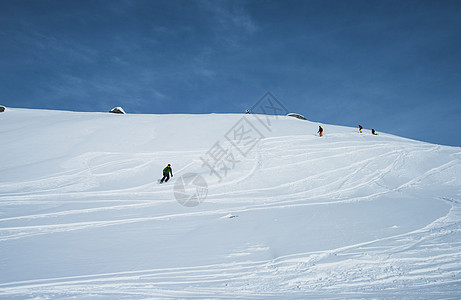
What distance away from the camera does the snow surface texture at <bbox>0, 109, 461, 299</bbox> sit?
4.30 m

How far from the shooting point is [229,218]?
8.49 meters

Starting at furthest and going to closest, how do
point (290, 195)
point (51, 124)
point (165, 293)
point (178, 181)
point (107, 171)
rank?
point (51, 124)
point (107, 171)
point (178, 181)
point (290, 195)
point (165, 293)

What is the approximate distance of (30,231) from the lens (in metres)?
7.30

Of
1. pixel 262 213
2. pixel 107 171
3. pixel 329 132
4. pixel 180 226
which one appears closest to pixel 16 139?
pixel 107 171

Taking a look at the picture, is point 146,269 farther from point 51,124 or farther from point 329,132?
point 51,124

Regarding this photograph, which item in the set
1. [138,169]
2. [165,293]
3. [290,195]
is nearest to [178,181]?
[138,169]

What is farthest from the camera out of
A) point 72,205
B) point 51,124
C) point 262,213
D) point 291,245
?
point 51,124

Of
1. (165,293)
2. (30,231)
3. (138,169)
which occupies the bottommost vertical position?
(165,293)

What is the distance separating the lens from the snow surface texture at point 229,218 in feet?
14.1

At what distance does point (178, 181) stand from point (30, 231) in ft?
23.2

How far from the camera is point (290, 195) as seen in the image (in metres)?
11.6

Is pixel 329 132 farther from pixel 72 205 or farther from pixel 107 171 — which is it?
pixel 72 205

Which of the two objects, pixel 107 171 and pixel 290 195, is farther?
pixel 107 171

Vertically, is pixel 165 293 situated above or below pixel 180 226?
below
